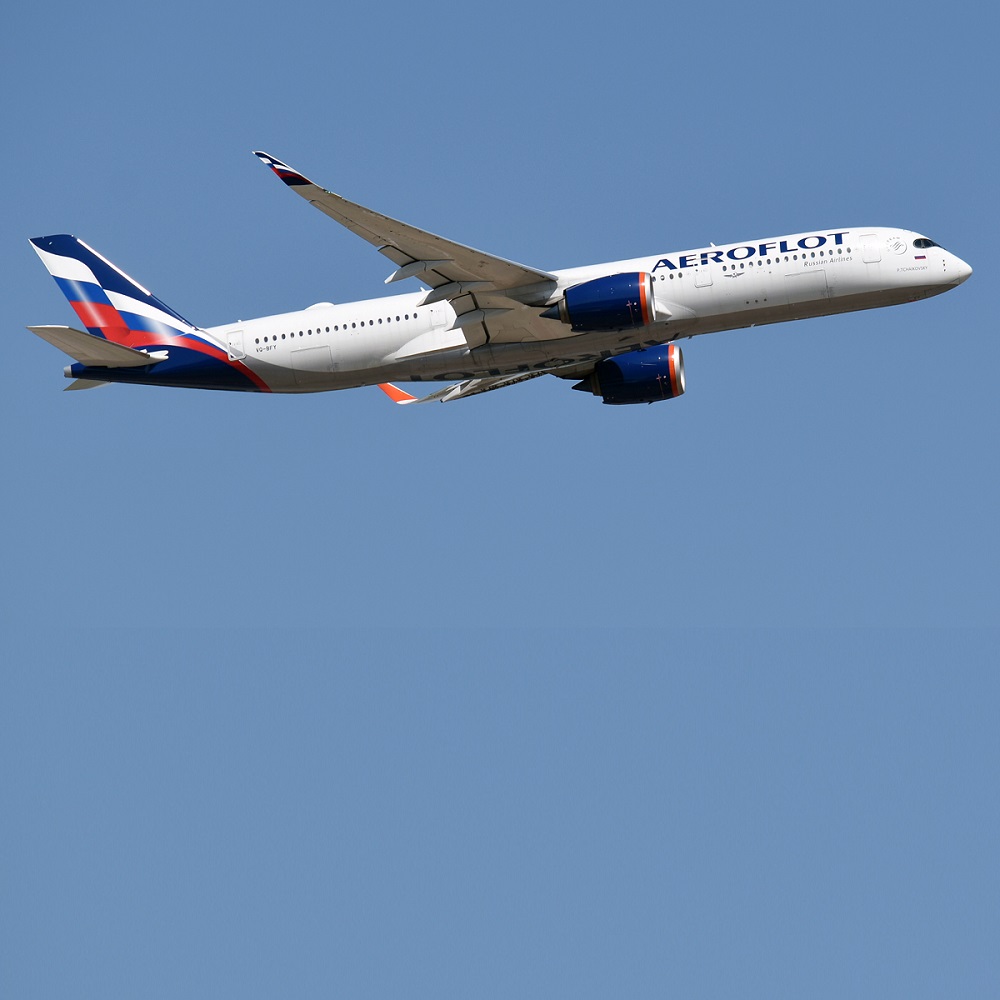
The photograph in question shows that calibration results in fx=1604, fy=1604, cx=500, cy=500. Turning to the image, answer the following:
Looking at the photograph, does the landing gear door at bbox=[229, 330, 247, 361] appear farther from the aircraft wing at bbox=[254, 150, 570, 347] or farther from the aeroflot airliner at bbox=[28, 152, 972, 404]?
the aircraft wing at bbox=[254, 150, 570, 347]

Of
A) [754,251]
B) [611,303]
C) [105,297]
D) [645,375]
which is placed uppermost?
[105,297]

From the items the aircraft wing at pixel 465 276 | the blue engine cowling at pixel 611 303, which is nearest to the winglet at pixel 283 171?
the aircraft wing at pixel 465 276

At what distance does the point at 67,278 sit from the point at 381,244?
1512 cm

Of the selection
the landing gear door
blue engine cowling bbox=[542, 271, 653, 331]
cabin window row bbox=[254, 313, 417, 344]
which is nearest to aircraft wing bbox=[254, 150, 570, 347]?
blue engine cowling bbox=[542, 271, 653, 331]

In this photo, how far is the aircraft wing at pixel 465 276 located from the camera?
152 feet

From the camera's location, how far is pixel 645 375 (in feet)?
178

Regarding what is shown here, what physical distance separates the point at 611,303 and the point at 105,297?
749 inches

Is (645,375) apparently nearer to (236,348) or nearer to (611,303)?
(611,303)

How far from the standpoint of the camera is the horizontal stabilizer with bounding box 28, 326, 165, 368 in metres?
50.6

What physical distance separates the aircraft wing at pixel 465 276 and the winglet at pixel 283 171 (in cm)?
144

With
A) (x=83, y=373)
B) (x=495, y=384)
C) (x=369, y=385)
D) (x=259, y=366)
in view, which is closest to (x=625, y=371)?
(x=495, y=384)

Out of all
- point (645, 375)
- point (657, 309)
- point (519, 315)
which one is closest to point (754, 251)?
point (657, 309)

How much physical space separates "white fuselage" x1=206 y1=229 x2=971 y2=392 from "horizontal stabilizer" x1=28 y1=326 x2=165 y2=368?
13.9 feet

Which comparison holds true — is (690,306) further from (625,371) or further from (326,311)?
(326,311)
